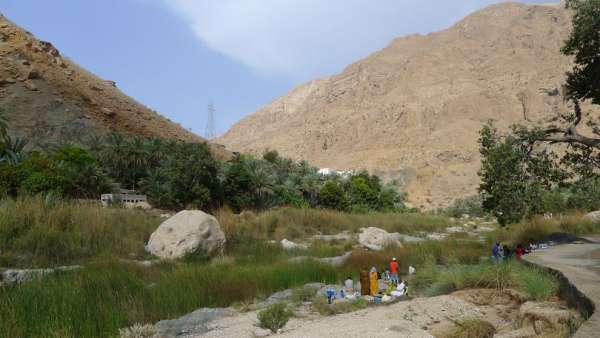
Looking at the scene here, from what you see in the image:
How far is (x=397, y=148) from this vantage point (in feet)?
318

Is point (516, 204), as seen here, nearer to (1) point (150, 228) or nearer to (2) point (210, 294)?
(2) point (210, 294)

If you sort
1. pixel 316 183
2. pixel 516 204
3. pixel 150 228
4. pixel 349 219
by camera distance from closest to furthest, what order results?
1. pixel 516 204
2. pixel 150 228
3. pixel 349 219
4. pixel 316 183

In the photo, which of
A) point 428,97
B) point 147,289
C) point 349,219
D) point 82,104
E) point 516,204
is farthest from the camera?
point 428,97

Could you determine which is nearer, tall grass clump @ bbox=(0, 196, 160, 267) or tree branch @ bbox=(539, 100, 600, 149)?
tall grass clump @ bbox=(0, 196, 160, 267)

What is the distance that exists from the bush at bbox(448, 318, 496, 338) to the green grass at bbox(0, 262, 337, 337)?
490 centimetres

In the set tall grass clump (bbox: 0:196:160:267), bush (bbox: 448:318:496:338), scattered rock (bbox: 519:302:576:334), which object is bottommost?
bush (bbox: 448:318:496:338)

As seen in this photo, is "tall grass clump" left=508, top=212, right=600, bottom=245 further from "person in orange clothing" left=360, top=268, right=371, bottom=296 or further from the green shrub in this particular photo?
the green shrub

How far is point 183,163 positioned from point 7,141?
1143 centimetres

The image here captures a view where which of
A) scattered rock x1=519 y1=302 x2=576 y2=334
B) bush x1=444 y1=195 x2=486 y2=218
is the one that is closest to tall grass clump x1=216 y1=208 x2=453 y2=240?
scattered rock x1=519 y1=302 x2=576 y2=334

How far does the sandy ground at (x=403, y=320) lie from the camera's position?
652 centimetres

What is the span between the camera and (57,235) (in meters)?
14.1

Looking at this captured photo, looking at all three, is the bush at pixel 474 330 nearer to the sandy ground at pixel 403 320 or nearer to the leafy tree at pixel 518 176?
the sandy ground at pixel 403 320

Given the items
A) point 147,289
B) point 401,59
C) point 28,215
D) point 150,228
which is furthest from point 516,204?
point 401,59

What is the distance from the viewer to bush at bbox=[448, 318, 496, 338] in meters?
6.54
